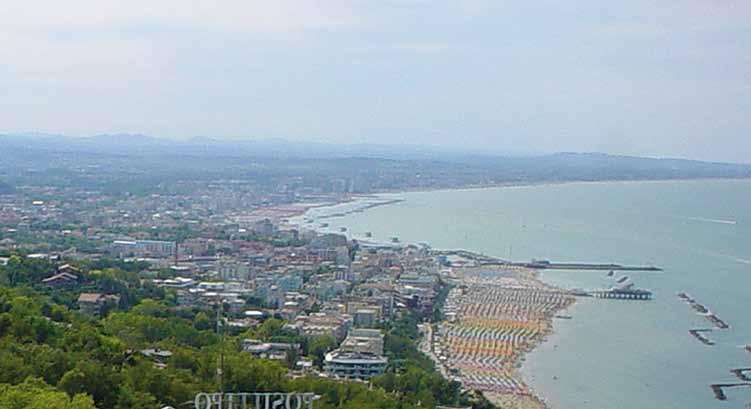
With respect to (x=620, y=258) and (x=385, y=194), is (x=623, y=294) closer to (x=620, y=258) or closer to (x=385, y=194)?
(x=620, y=258)

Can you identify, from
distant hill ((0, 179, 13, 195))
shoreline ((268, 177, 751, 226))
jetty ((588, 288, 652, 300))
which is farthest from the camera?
shoreline ((268, 177, 751, 226))

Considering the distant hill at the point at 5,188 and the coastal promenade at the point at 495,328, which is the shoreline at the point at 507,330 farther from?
the distant hill at the point at 5,188

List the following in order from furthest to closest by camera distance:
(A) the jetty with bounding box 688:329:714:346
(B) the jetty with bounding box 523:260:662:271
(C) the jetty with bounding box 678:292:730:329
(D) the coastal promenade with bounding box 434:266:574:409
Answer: (B) the jetty with bounding box 523:260:662:271 < (C) the jetty with bounding box 678:292:730:329 < (A) the jetty with bounding box 688:329:714:346 < (D) the coastal promenade with bounding box 434:266:574:409

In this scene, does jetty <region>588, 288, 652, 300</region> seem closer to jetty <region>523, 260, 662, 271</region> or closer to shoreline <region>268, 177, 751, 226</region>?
jetty <region>523, 260, 662, 271</region>

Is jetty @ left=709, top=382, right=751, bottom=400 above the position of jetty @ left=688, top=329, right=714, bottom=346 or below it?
above

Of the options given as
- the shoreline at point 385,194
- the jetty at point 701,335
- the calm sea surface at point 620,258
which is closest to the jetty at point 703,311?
the calm sea surface at point 620,258

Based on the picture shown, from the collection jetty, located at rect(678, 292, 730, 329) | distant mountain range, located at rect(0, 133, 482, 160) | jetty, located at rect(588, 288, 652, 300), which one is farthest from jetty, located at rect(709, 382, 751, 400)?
distant mountain range, located at rect(0, 133, 482, 160)

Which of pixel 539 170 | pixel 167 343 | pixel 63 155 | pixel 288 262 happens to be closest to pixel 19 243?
pixel 288 262
